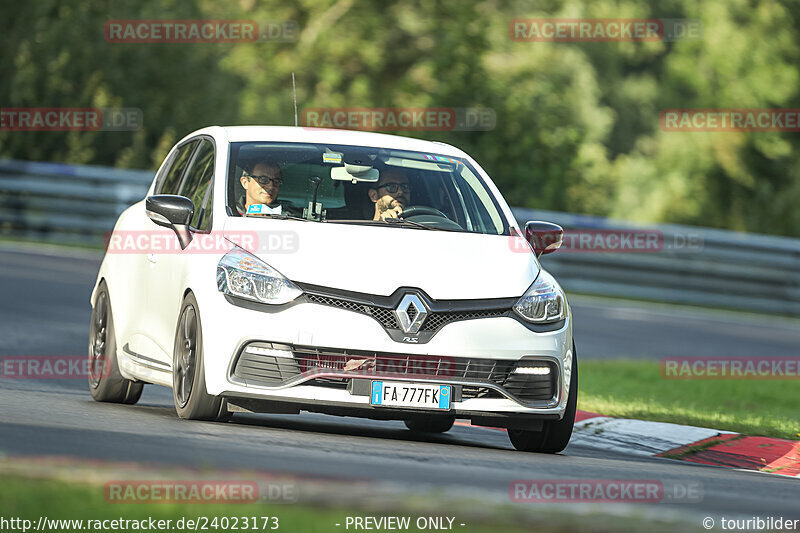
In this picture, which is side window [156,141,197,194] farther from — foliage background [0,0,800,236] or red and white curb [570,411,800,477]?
foliage background [0,0,800,236]

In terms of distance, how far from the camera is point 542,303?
921 centimetres

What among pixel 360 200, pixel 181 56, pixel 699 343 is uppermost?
pixel 181 56

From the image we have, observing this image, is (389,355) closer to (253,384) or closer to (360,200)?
(253,384)

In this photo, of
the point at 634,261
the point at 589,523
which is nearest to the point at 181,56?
the point at 634,261

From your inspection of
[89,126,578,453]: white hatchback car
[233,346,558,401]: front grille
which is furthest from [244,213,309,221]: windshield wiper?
[233,346,558,401]: front grille

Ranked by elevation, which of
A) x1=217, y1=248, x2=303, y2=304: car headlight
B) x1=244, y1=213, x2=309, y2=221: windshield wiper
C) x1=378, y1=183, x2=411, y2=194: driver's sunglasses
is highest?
x1=378, y1=183, x2=411, y2=194: driver's sunglasses

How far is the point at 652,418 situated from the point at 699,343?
8.58 metres

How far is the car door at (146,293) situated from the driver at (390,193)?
4.10ft

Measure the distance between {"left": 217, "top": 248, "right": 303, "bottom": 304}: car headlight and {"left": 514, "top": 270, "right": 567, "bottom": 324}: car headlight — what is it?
4.21 ft

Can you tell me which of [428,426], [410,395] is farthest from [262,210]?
[428,426]

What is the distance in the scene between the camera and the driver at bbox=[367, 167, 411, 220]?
9.84m

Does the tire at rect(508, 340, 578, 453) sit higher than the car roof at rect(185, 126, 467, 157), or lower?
lower

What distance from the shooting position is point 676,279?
27938mm

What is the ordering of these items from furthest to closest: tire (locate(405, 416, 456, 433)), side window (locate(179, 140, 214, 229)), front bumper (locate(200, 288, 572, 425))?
tire (locate(405, 416, 456, 433)) → side window (locate(179, 140, 214, 229)) → front bumper (locate(200, 288, 572, 425))
